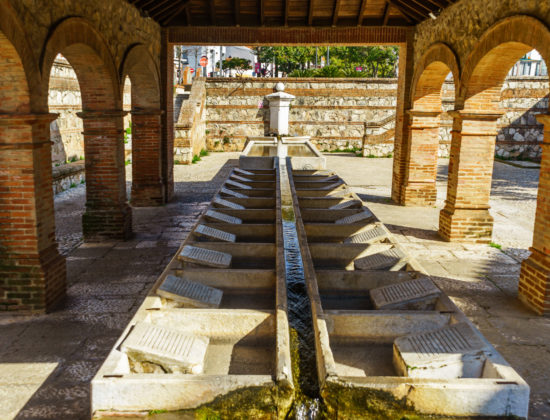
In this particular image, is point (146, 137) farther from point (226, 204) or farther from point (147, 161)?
point (226, 204)

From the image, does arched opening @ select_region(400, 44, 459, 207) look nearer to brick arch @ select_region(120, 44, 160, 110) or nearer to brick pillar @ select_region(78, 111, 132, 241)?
brick arch @ select_region(120, 44, 160, 110)

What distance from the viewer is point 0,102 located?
207 inches

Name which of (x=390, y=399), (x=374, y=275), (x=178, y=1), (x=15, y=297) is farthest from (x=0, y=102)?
(x=178, y=1)

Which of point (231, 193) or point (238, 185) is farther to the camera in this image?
point (238, 185)

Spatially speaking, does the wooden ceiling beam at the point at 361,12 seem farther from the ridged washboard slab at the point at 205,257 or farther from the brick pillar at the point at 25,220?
the ridged washboard slab at the point at 205,257

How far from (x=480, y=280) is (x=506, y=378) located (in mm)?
4084

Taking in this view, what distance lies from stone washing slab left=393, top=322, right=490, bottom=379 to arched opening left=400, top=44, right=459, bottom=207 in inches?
299

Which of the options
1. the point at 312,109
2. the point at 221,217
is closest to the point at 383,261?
the point at 221,217

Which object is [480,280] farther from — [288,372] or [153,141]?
[153,141]

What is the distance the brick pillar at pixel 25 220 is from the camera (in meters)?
5.41

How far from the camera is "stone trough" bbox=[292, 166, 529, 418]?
9.39 ft

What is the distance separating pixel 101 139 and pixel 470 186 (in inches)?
233

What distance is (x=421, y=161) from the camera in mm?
11352

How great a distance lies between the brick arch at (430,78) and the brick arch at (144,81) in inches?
208
